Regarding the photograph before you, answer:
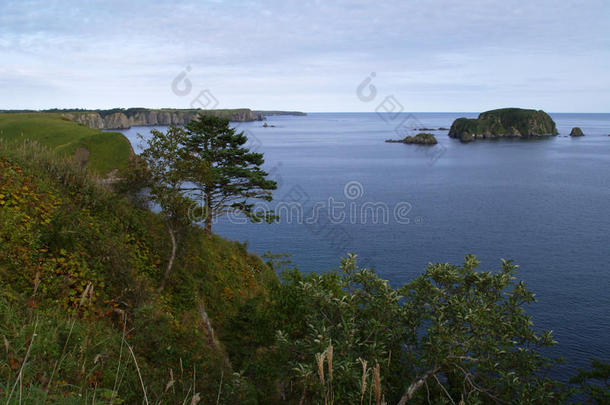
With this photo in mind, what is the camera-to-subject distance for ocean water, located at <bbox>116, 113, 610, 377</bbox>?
41.5 metres

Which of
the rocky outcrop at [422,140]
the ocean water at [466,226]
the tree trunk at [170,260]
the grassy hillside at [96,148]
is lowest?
the ocean water at [466,226]

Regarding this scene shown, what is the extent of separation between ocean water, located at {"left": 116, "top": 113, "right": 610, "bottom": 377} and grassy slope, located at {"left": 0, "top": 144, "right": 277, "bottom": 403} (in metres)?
26.6

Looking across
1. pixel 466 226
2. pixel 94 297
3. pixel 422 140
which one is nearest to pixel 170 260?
Result: pixel 94 297

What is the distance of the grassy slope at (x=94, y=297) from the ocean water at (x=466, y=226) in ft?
87.1

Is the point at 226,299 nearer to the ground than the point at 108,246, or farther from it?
nearer to the ground

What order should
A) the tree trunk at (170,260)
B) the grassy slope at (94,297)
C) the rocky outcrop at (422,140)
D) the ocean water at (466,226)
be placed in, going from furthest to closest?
1. the rocky outcrop at (422,140)
2. the ocean water at (466,226)
3. the tree trunk at (170,260)
4. the grassy slope at (94,297)

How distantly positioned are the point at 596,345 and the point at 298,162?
94.7 m

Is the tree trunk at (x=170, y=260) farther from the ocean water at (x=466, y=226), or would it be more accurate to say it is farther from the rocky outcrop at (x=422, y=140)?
the rocky outcrop at (x=422, y=140)

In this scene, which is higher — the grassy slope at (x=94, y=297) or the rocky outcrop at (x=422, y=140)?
the rocky outcrop at (x=422, y=140)

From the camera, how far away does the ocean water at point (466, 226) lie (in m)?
41.5

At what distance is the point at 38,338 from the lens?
6.57m

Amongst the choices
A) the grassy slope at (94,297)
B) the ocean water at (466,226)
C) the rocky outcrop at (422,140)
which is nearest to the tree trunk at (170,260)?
the grassy slope at (94,297)

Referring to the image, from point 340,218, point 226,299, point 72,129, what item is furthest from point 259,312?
point 72,129

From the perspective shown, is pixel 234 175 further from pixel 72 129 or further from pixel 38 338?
pixel 72 129
